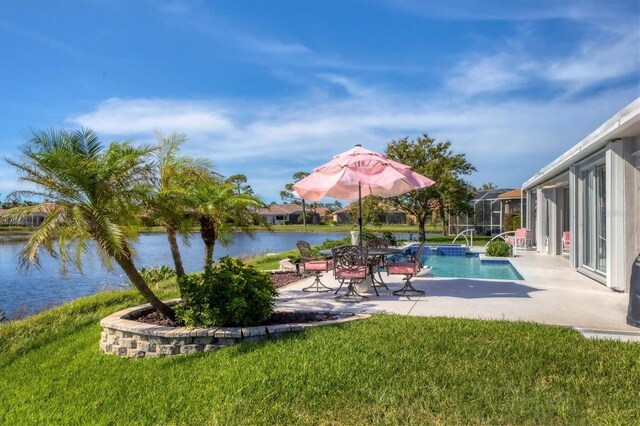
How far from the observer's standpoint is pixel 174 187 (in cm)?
740

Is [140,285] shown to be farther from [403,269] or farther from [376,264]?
[376,264]

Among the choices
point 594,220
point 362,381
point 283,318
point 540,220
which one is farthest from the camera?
point 540,220

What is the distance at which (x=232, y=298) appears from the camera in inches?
237

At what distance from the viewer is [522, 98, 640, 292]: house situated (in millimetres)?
8109

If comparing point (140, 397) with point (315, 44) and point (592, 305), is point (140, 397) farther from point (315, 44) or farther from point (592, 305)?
point (315, 44)

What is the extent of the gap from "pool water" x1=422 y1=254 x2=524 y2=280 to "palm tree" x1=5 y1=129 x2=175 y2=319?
26.4 ft

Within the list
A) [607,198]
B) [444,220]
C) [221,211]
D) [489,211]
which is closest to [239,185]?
[221,211]

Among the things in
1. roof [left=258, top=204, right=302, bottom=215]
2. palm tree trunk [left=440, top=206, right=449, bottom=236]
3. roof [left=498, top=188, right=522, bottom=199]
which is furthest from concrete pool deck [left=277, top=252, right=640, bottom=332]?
roof [left=258, top=204, right=302, bottom=215]

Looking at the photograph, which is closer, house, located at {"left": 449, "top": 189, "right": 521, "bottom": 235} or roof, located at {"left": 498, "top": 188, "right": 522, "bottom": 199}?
roof, located at {"left": 498, "top": 188, "right": 522, "bottom": 199}

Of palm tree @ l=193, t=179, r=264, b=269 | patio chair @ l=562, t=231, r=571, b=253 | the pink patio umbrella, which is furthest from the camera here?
patio chair @ l=562, t=231, r=571, b=253

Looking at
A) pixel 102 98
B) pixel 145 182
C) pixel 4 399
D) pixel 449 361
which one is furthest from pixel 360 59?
pixel 4 399

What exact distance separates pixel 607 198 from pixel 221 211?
7367 mm

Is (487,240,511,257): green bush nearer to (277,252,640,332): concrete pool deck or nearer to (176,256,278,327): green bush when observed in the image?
(277,252,640,332): concrete pool deck

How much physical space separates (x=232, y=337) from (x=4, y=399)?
259cm
